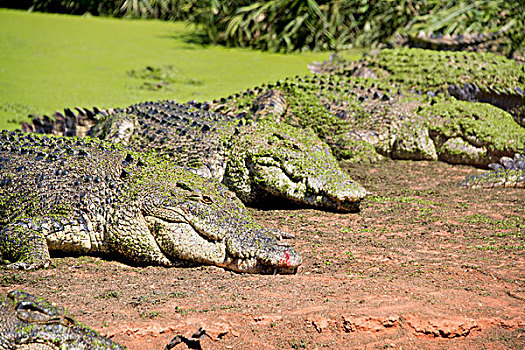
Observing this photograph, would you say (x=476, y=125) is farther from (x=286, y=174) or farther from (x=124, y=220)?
(x=124, y=220)

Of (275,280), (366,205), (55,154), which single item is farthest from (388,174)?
(55,154)

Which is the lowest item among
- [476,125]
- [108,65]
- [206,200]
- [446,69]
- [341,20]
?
[476,125]

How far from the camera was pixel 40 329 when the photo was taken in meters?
2.50

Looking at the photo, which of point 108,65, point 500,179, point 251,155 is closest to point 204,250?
point 251,155

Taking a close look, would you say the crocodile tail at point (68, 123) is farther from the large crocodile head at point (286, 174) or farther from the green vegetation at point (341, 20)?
the green vegetation at point (341, 20)

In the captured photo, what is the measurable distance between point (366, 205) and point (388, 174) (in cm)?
119

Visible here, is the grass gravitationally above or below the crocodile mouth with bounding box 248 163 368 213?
above

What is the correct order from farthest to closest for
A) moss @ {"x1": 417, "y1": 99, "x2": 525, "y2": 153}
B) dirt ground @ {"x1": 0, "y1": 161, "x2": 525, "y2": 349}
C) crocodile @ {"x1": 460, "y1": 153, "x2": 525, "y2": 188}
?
moss @ {"x1": 417, "y1": 99, "x2": 525, "y2": 153}, crocodile @ {"x1": 460, "y1": 153, "x2": 525, "y2": 188}, dirt ground @ {"x1": 0, "y1": 161, "x2": 525, "y2": 349}

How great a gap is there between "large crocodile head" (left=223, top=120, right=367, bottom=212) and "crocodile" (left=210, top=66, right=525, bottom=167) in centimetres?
137

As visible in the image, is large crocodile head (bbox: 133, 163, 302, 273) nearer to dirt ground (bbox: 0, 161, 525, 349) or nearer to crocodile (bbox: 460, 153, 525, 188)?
dirt ground (bbox: 0, 161, 525, 349)

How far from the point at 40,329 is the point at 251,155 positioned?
2837 millimetres

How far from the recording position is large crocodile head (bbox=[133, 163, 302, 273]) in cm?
357

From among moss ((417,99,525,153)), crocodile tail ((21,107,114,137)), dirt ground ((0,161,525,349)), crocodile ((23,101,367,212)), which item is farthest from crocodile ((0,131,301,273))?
moss ((417,99,525,153))

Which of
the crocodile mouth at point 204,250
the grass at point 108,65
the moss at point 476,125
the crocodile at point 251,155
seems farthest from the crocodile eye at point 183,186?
the moss at point 476,125
